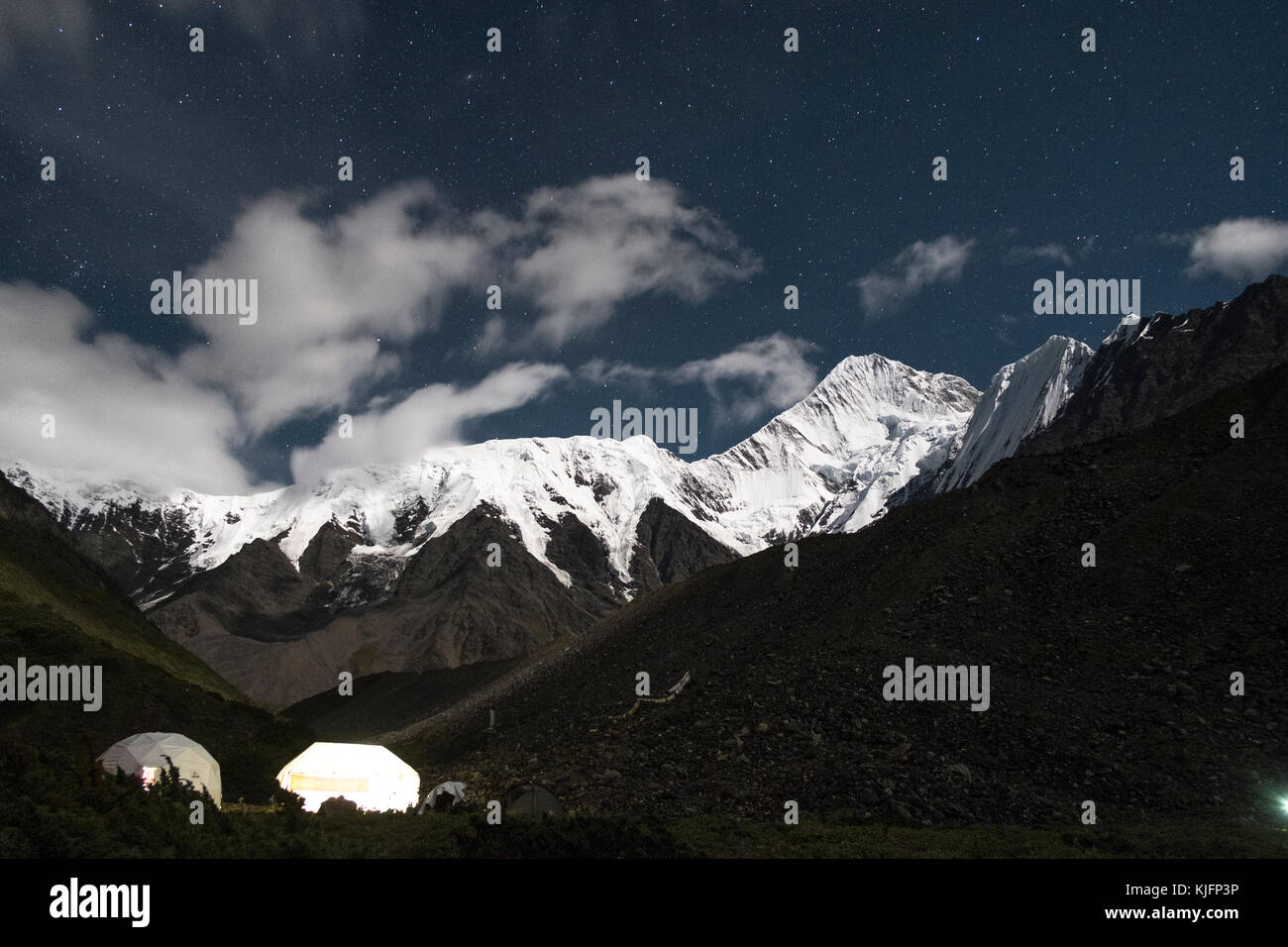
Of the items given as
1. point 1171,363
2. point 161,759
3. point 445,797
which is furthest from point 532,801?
point 1171,363

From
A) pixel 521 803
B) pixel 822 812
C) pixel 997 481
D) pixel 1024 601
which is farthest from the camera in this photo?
pixel 997 481

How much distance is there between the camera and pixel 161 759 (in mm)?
32156

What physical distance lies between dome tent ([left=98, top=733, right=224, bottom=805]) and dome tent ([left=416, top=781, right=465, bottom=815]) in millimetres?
8444

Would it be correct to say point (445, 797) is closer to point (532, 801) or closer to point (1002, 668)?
point (532, 801)

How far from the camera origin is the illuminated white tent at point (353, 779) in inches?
1288

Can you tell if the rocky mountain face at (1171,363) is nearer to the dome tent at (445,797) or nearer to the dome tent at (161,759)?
the dome tent at (445,797)

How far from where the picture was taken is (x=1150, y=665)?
29.5 m

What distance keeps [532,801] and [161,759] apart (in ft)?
55.2

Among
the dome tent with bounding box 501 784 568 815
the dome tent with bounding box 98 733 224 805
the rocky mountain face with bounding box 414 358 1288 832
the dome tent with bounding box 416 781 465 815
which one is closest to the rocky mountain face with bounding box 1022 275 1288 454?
the rocky mountain face with bounding box 414 358 1288 832
